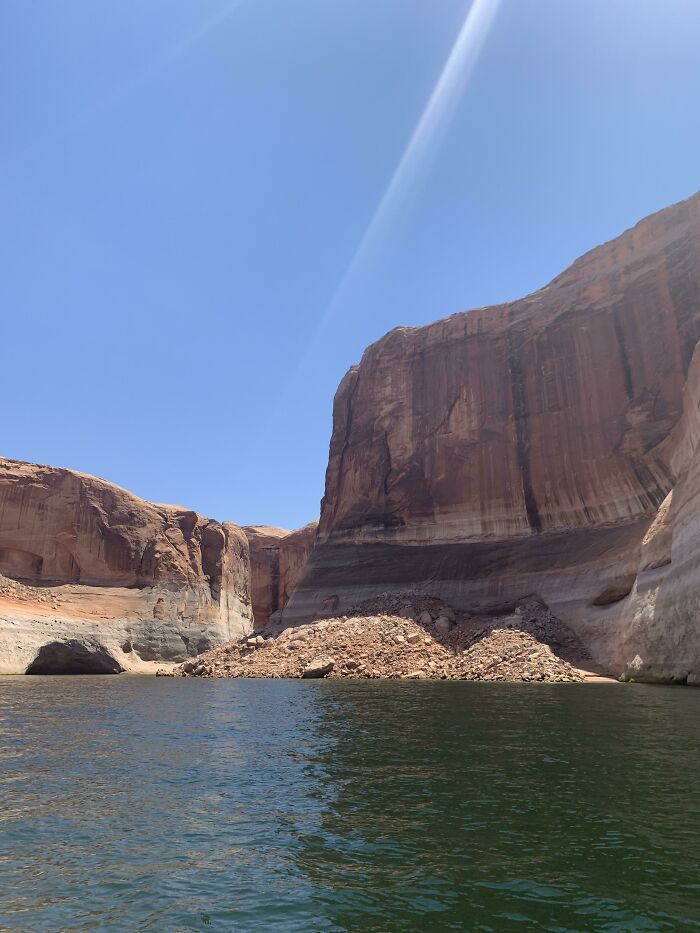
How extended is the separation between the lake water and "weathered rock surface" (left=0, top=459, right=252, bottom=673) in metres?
35.9

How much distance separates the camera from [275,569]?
8900 cm

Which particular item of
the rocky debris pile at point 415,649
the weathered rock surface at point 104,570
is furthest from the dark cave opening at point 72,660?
the rocky debris pile at point 415,649

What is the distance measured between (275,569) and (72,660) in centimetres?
4910

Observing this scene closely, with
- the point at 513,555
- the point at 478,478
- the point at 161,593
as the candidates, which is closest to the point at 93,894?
the point at 513,555

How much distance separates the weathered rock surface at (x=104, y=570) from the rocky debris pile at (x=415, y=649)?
11242 mm

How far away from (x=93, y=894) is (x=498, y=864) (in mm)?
3251

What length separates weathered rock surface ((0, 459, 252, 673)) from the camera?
46781 mm

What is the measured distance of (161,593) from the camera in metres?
53.7

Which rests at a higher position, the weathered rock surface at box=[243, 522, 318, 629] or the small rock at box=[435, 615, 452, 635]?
the weathered rock surface at box=[243, 522, 318, 629]

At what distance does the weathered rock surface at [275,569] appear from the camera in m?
87.1

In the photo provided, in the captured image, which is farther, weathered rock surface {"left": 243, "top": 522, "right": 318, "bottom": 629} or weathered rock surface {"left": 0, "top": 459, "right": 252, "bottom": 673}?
weathered rock surface {"left": 243, "top": 522, "right": 318, "bottom": 629}

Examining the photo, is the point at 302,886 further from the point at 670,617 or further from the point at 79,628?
the point at 79,628

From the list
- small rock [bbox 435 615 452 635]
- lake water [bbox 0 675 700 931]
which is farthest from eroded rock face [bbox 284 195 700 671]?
lake water [bbox 0 675 700 931]

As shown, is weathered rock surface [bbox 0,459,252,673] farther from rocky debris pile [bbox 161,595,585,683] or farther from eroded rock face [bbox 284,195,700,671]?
eroded rock face [bbox 284,195,700,671]
